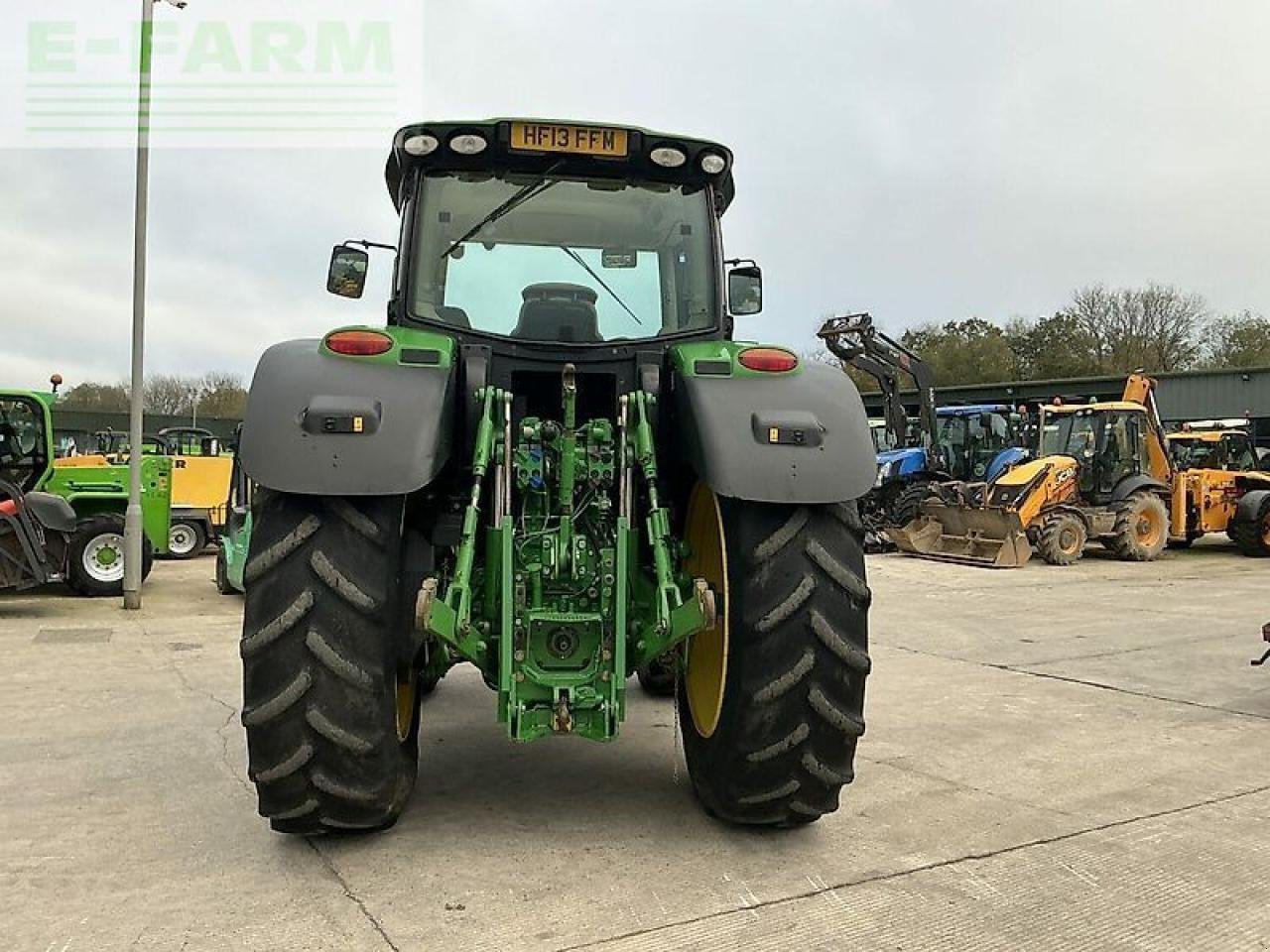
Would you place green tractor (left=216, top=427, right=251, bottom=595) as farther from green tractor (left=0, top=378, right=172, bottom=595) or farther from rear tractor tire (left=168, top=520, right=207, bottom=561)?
rear tractor tire (left=168, top=520, right=207, bottom=561)

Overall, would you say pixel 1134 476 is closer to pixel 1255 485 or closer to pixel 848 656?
pixel 1255 485

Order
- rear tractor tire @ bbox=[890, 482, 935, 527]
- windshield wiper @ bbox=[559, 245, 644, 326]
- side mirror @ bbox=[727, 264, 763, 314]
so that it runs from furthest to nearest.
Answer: rear tractor tire @ bbox=[890, 482, 935, 527] < side mirror @ bbox=[727, 264, 763, 314] < windshield wiper @ bbox=[559, 245, 644, 326]

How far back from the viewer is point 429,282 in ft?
14.0

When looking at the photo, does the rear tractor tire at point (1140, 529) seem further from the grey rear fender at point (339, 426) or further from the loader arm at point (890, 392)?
the grey rear fender at point (339, 426)

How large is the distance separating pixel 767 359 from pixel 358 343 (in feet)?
4.70

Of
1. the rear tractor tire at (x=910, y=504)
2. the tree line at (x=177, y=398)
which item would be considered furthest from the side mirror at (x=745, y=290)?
the tree line at (x=177, y=398)

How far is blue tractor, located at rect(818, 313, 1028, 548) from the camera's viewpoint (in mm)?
18922

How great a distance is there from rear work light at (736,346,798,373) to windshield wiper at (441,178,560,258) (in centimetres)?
113

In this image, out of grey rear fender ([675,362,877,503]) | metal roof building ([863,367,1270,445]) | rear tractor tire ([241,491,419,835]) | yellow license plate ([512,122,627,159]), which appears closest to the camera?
rear tractor tire ([241,491,419,835])

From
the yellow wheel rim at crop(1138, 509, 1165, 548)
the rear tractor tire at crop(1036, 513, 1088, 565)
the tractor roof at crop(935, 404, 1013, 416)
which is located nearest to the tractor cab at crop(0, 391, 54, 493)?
the rear tractor tire at crop(1036, 513, 1088, 565)

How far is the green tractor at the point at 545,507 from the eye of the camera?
132 inches

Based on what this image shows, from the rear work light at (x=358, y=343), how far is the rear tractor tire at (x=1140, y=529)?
1498 centimetres

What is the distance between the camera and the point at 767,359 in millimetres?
3799

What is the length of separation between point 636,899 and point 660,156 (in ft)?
8.93
